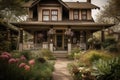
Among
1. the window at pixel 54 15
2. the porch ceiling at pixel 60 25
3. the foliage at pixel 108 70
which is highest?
the window at pixel 54 15

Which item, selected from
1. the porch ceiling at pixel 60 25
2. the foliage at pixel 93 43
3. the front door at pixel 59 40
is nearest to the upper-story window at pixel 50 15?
the porch ceiling at pixel 60 25

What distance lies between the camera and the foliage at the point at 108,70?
12500 mm

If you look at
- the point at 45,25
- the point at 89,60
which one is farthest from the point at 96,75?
the point at 45,25

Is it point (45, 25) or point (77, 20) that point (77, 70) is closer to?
point (45, 25)

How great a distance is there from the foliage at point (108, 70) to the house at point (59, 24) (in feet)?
56.5

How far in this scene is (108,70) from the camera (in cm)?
1275

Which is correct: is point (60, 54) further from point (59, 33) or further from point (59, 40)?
point (59, 33)

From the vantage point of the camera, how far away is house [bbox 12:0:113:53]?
1224 inches

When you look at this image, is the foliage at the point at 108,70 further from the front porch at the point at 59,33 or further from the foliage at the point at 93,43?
the foliage at the point at 93,43

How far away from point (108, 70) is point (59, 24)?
60.7 feet

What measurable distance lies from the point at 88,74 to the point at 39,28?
19538 millimetres

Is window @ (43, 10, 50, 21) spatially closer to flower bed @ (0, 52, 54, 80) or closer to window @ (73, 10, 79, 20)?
window @ (73, 10, 79, 20)

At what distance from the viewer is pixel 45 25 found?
102ft

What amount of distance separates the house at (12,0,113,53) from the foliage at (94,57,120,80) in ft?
56.5
